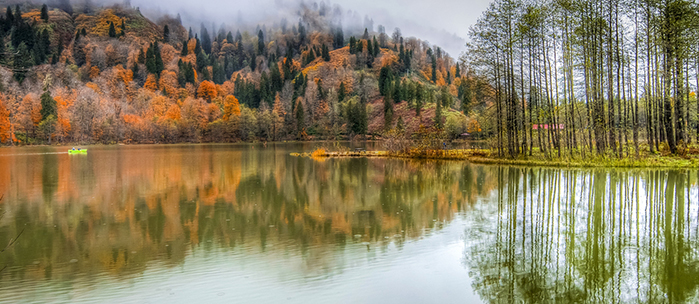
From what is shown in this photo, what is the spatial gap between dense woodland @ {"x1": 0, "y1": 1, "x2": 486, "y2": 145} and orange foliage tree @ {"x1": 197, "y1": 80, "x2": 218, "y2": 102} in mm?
379

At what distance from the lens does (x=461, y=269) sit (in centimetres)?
755

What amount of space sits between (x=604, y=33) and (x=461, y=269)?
82.7 ft

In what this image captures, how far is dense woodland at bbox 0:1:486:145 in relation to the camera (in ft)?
334

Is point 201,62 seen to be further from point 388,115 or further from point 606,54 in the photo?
point 606,54

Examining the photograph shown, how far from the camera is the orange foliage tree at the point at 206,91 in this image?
153 m

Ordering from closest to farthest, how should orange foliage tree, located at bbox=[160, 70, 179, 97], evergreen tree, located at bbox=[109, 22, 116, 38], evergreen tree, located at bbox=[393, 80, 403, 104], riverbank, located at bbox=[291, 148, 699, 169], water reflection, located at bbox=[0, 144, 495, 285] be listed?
1. water reflection, located at bbox=[0, 144, 495, 285]
2. riverbank, located at bbox=[291, 148, 699, 169]
3. evergreen tree, located at bbox=[393, 80, 403, 104]
4. orange foliage tree, located at bbox=[160, 70, 179, 97]
5. evergreen tree, located at bbox=[109, 22, 116, 38]

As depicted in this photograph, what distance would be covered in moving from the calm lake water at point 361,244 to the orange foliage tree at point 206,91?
14253 centimetres

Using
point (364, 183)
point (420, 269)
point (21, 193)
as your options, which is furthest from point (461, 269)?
point (21, 193)

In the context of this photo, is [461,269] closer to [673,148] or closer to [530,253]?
[530,253]

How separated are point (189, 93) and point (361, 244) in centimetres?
15468

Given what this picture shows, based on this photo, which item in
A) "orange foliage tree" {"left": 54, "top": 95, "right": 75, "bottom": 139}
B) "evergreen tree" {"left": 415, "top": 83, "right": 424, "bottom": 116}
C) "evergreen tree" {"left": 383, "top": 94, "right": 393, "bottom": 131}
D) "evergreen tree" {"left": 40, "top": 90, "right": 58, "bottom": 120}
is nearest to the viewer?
"orange foliage tree" {"left": 54, "top": 95, "right": 75, "bottom": 139}

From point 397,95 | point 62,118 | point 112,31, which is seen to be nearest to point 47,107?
point 62,118

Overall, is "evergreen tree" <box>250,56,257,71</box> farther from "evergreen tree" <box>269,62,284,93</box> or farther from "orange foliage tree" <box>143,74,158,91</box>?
"orange foliage tree" <box>143,74,158,91</box>

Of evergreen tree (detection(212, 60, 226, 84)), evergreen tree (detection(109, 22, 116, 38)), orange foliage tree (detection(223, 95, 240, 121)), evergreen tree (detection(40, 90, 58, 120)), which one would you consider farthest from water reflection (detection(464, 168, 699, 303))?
evergreen tree (detection(109, 22, 116, 38))
